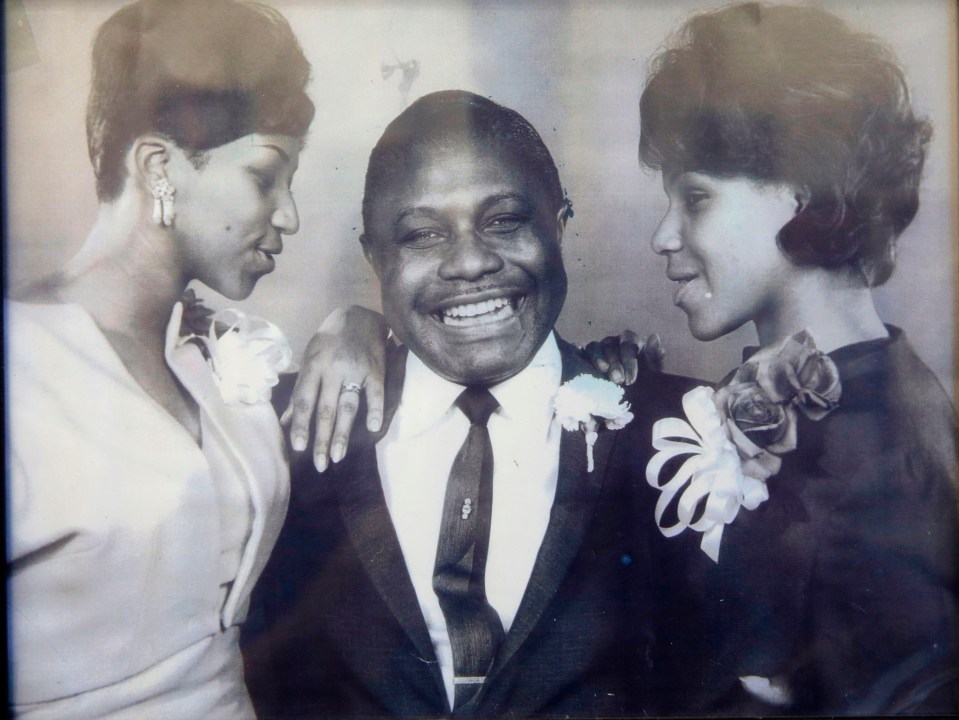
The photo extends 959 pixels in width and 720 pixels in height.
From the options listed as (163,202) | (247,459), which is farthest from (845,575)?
(163,202)

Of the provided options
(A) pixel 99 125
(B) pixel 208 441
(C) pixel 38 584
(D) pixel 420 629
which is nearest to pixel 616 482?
(D) pixel 420 629

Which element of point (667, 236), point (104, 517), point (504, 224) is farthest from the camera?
point (667, 236)

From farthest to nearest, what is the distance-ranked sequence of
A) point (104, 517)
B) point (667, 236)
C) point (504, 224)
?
point (667, 236)
point (504, 224)
point (104, 517)

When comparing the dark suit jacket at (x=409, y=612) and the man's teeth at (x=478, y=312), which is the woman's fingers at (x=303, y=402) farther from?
the man's teeth at (x=478, y=312)

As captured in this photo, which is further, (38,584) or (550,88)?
(550,88)

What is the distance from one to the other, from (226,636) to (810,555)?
1.67 meters

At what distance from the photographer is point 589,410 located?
241cm

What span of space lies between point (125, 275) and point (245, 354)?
393mm

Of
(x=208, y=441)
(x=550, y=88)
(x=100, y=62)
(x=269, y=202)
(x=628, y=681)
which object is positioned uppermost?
(x=100, y=62)

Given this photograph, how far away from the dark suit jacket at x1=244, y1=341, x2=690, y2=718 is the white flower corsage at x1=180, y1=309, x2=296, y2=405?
25 centimetres

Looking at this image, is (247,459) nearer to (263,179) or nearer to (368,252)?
(368,252)

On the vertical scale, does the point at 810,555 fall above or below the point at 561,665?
above

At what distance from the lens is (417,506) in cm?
237

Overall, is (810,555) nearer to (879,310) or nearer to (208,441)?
(879,310)
